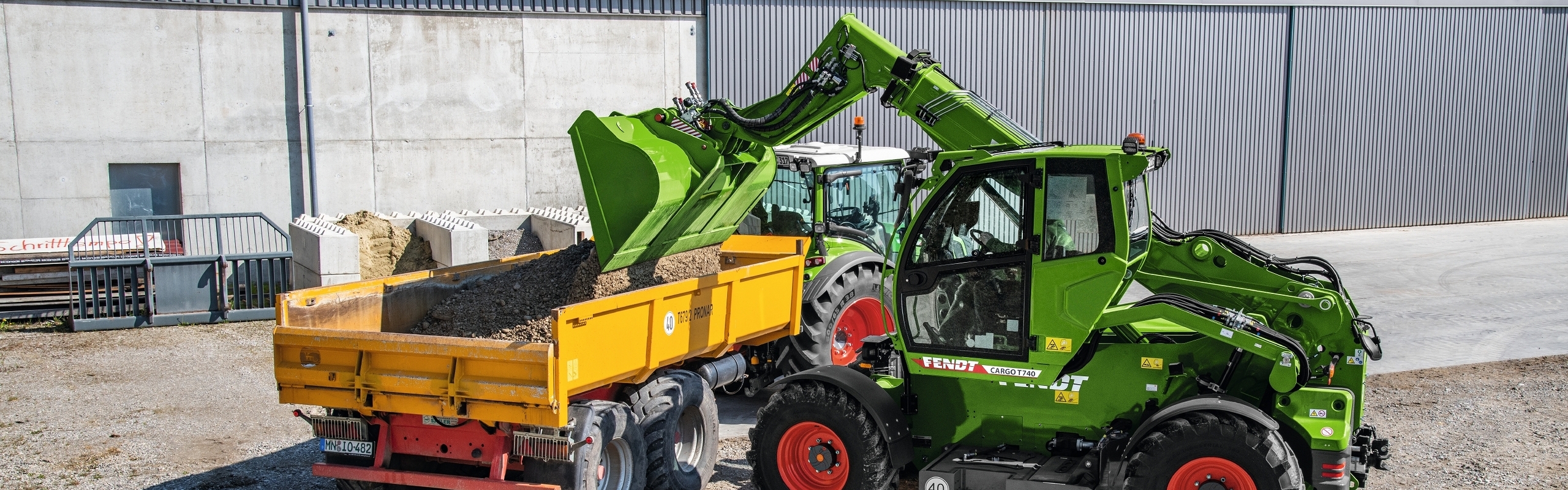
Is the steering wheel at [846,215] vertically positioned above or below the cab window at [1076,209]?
below

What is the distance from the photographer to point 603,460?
635cm

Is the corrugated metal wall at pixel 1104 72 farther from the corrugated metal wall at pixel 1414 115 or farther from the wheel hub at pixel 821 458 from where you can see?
the wheel hub at pixel 821 458

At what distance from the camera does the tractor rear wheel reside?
8.76 meters

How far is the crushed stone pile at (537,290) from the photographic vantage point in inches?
273

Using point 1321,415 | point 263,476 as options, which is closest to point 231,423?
point 263,476

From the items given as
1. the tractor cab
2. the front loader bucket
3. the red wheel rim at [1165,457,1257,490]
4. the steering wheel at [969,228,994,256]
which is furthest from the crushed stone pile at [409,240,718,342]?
the red wheel rim at [1165,457,1257,490]

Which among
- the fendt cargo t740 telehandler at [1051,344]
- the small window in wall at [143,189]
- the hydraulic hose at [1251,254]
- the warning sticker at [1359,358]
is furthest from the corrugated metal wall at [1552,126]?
the small window in wall at [143,189]

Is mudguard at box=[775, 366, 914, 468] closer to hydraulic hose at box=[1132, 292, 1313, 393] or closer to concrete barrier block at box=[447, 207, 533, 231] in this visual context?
hydraulic hose at box=[1132, 292, 1313, 393]

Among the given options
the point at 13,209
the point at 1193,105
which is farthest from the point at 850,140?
the point at 13,209

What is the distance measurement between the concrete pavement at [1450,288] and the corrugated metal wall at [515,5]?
8.60 meters

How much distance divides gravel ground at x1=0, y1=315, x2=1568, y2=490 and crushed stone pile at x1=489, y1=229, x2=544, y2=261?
152 inches

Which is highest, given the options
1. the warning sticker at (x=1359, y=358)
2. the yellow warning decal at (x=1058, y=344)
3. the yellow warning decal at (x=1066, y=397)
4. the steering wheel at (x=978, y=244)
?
the steering wheel at (x=978, y=244)

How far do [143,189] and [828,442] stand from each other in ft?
40.4

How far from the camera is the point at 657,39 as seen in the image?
1689 centimetres
